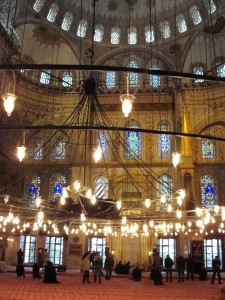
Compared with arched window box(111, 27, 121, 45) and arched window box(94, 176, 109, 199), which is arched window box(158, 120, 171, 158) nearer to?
arched window box(94, 176, 109, 199)

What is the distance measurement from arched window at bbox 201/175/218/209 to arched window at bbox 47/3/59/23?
521 inches

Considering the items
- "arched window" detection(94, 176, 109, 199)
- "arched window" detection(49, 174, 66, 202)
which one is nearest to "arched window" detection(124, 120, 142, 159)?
"arched window" detection(94, 176, 109, 199)

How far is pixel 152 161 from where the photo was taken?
75.3 feet

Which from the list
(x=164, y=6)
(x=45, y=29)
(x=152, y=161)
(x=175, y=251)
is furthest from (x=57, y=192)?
(x=164, y=6)

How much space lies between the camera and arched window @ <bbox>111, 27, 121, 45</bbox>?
82.0ft

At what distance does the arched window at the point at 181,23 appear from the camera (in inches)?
925

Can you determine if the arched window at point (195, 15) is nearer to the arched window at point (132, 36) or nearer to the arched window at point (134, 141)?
the arched window at point (132, 36)

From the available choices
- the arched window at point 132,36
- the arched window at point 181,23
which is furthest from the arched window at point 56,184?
the arched window at point 181,23

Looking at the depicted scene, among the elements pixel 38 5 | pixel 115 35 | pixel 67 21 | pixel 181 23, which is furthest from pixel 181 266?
pixel 67 21

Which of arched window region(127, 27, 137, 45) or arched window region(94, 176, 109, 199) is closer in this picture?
arched window region(94, 176, 109, 199)

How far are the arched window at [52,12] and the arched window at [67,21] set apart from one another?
747mm

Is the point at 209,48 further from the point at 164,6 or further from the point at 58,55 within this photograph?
the point at 58,55

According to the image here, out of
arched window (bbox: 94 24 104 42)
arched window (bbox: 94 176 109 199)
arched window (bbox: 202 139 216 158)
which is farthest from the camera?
arched window (bbox: 94 24 104 42)

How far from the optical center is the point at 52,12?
2308 centimetres
